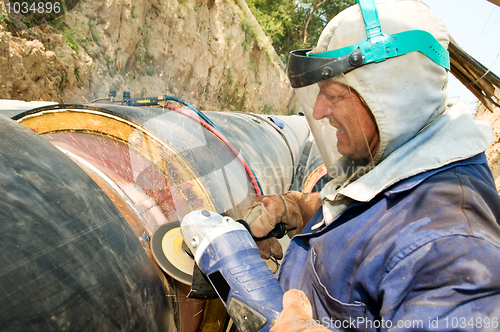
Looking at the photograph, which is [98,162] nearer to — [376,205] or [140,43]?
[376,205]

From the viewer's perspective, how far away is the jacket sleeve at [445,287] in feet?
2.49

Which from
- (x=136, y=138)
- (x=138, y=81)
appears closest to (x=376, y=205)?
(x=136, y=138)

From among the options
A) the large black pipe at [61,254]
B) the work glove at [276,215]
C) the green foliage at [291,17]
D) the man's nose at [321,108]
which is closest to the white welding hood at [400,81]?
the man's nose at [321,108]

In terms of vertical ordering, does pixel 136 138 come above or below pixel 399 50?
below

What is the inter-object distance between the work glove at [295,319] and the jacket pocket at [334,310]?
60 millimetres

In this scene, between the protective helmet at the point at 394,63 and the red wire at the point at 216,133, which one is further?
the red wire at the point at 216,133

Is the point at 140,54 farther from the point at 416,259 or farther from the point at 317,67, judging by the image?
the point at 416,259

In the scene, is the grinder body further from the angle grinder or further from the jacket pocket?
the jacket pocket

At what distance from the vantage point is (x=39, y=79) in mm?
5246

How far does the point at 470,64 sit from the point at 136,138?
275 centimetres

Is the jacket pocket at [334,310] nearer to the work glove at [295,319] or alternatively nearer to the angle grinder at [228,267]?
the work glove at [295,319]

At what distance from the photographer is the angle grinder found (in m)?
1.16

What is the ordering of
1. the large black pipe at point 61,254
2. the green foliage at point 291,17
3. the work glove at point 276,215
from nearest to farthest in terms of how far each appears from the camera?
the large black pipe at point 61,254, the work glove at point 276,215, the green foliage at point 291,17

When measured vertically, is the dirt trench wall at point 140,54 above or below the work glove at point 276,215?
above
